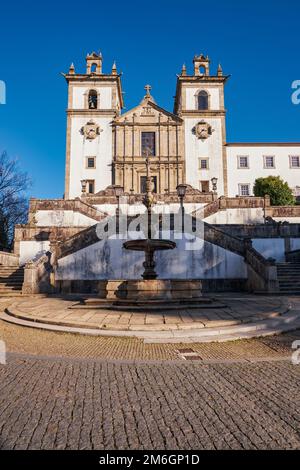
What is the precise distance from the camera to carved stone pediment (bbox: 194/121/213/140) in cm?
4197

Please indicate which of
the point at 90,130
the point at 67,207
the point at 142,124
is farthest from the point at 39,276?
the point at 142,124

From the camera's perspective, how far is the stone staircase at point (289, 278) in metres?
14.7

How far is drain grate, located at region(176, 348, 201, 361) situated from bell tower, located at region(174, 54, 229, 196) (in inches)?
1429

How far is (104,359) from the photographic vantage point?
191 inches

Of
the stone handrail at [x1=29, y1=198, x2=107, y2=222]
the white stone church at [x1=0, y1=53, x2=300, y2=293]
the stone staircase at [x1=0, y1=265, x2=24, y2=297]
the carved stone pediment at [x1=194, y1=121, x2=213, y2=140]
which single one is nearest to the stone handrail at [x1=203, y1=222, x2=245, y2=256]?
the white stone church at [x1=0, y1=53, x2=300, y2=293]

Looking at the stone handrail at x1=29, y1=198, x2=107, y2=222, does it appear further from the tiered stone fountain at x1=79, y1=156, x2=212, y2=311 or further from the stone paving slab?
the stone paving slab

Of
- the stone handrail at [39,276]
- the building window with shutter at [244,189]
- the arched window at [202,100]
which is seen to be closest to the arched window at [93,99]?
the arched window at [202,100]

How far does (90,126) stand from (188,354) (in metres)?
40.7

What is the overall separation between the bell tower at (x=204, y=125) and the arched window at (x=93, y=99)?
11846 millimetres

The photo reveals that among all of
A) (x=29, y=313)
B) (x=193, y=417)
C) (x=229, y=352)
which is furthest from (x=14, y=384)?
(x=29, y=313)

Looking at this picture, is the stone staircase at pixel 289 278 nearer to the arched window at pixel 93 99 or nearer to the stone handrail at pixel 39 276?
the stone handrail at pixel 39 276

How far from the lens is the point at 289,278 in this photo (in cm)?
1606

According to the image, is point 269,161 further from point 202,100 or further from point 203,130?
point 202,100
